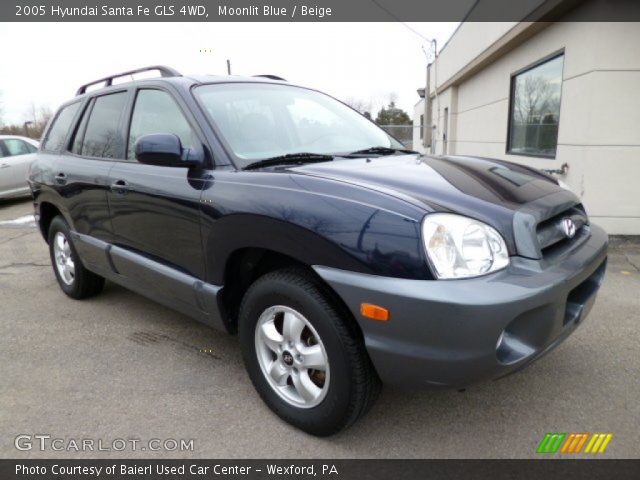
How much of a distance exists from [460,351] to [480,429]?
82 cm

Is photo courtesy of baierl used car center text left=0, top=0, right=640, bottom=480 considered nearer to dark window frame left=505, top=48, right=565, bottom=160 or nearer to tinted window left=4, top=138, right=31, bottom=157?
dark window frame left=505, top=48, right=565, bottom=160

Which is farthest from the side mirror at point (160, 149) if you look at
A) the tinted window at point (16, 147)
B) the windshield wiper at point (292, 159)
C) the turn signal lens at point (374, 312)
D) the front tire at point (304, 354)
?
the tinted window at point (16, 147)

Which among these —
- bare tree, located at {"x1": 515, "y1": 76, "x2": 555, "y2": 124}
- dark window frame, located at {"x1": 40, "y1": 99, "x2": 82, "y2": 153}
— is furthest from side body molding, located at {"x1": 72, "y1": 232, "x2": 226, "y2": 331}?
bare tree, located at {"x1": 515, "y1": 76, "x2": 555, "y2": 124}

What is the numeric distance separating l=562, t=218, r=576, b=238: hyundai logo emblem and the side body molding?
1816 millimetres

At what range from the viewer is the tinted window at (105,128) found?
3438 mm

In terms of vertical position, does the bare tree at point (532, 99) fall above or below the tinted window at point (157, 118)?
above

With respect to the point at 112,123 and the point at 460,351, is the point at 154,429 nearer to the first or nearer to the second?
the point at 460,351

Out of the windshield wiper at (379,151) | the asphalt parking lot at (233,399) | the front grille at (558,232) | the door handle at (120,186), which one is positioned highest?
the windshield wiper at (379,151)

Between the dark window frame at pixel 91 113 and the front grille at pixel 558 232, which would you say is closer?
the front grille at pixel 558 232

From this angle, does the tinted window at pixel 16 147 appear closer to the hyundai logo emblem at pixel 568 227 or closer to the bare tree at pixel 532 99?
the bare tree at pixel 532 99

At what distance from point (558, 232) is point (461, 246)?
0.70 m

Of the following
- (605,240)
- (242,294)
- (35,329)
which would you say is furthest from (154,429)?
(605,240)

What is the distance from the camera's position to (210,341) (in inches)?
134

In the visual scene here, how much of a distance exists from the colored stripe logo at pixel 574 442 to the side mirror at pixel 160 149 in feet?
7.68
